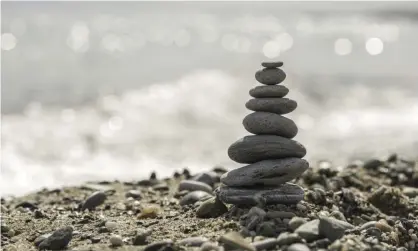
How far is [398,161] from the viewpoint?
36.7ft

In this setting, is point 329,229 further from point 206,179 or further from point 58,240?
point 206,179

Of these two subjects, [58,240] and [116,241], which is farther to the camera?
[58,240]

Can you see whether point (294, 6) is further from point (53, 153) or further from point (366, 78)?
point (53, 153)

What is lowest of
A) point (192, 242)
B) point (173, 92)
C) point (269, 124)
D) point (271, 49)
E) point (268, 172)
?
point (192, 242)

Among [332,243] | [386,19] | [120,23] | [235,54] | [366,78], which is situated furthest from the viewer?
[386,19]

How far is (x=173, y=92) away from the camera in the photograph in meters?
20.7

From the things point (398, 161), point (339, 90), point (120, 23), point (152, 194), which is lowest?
point (152, 194)

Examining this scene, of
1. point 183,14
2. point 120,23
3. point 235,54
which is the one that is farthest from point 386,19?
point 235,54

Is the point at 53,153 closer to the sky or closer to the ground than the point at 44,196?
closer to the sky

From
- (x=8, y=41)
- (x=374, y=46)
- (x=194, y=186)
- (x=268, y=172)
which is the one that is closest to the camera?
(x=268, y=172)

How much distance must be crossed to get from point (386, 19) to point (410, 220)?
43487 millimetres

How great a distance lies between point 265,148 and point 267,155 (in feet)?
0.27

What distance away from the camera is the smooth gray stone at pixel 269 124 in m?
Answer: 6.77

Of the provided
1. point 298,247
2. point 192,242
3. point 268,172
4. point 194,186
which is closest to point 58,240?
point 192,242
